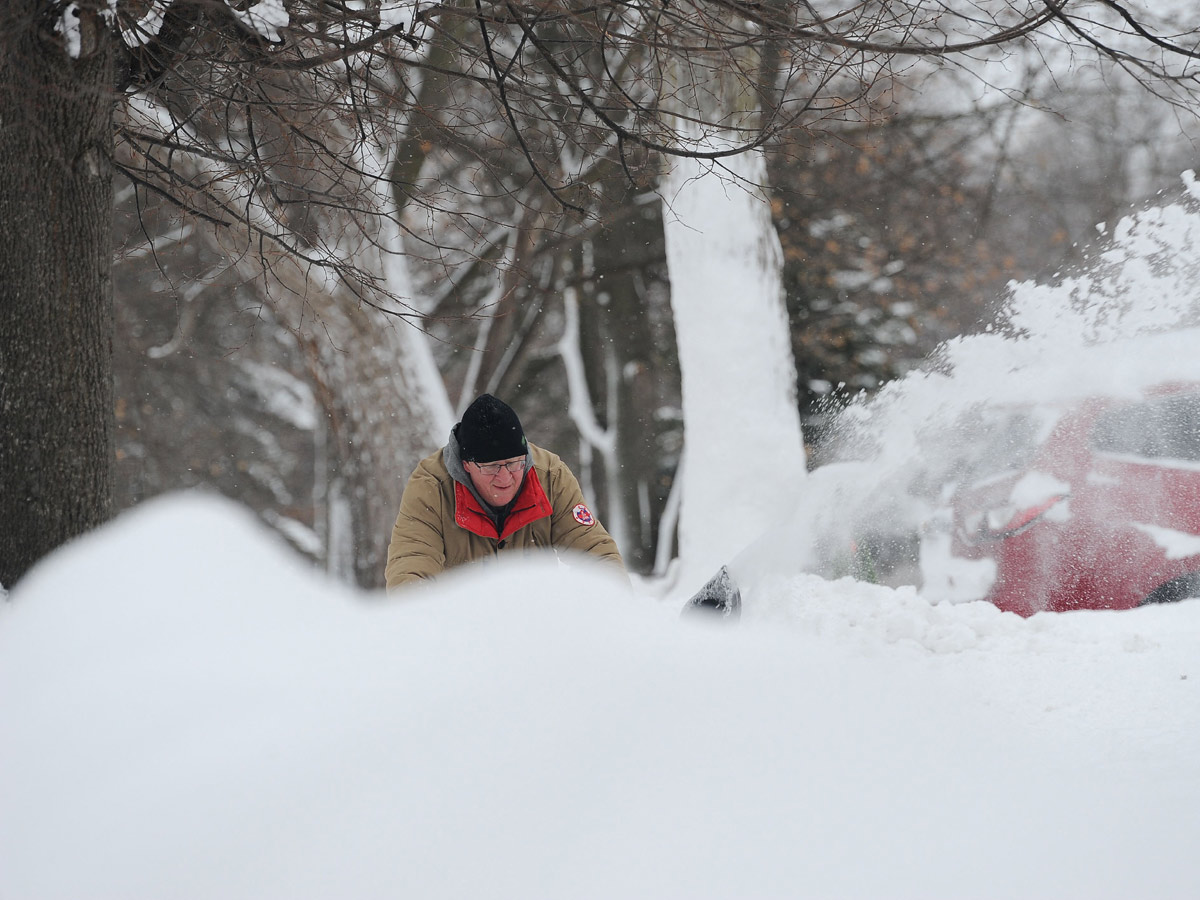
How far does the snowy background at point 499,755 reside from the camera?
4.17 feet

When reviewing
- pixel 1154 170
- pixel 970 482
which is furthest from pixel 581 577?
pixel 1154 170

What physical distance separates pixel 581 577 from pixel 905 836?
27.9 inches

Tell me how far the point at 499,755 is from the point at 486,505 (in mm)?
2023

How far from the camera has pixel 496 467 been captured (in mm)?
3266

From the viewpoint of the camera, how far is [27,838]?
4.28 feet

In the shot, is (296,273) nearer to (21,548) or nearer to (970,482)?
(21,548)

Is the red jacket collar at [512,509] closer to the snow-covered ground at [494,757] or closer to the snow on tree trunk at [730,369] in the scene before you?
the snow-covered ground at [494,757]

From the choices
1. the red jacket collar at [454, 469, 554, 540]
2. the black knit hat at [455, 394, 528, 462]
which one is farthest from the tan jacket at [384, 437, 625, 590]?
the black knit hat at [455, 394, 528, 462]

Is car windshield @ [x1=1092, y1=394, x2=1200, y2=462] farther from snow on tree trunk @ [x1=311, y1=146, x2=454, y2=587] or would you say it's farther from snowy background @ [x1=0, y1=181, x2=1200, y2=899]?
snow on tree trunk @ [x1=311, y1=146, x2=454, y2=587]

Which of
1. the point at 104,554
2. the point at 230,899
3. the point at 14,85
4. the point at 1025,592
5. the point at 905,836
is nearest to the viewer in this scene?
the point at 230,899

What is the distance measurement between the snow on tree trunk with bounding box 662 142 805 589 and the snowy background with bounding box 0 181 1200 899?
20.1ft

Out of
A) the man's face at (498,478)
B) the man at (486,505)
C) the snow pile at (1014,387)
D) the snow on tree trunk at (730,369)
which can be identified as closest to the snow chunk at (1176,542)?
the snow pile at (1014,387)

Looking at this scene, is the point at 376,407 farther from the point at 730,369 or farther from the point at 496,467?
the point at 496,467

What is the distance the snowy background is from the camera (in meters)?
1.27
